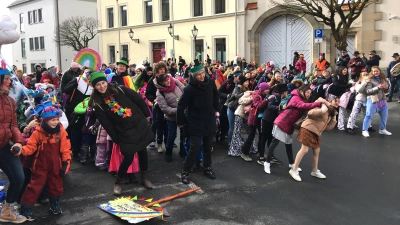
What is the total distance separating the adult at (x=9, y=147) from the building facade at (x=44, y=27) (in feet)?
128

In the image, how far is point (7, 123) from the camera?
428 centimetres

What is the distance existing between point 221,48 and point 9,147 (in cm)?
2177

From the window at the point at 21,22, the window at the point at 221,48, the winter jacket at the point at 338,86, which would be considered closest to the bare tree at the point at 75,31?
the window at the point at 21,22

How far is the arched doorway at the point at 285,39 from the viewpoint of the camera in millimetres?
21531

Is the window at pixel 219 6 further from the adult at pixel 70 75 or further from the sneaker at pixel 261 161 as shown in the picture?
the sneaker at pixel 261 161

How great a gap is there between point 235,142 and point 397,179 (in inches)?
114

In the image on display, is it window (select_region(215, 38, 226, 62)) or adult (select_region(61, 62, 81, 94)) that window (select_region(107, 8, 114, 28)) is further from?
adult (select_region(61, 62, 81, 94))

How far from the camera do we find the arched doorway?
70.6 feet

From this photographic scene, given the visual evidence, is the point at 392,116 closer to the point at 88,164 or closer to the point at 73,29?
the point at 88,164

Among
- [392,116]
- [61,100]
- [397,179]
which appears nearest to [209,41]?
[392,116]

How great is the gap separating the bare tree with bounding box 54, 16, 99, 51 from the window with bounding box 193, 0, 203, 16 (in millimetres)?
14804

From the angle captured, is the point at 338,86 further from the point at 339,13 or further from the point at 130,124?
the point at 339,13

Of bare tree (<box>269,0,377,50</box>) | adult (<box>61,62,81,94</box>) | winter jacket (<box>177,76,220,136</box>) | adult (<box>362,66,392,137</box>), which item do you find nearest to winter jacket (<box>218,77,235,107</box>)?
winter jacket (<box>177,76,220,136</box>)

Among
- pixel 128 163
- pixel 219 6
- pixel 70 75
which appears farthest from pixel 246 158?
pixel 219 6
